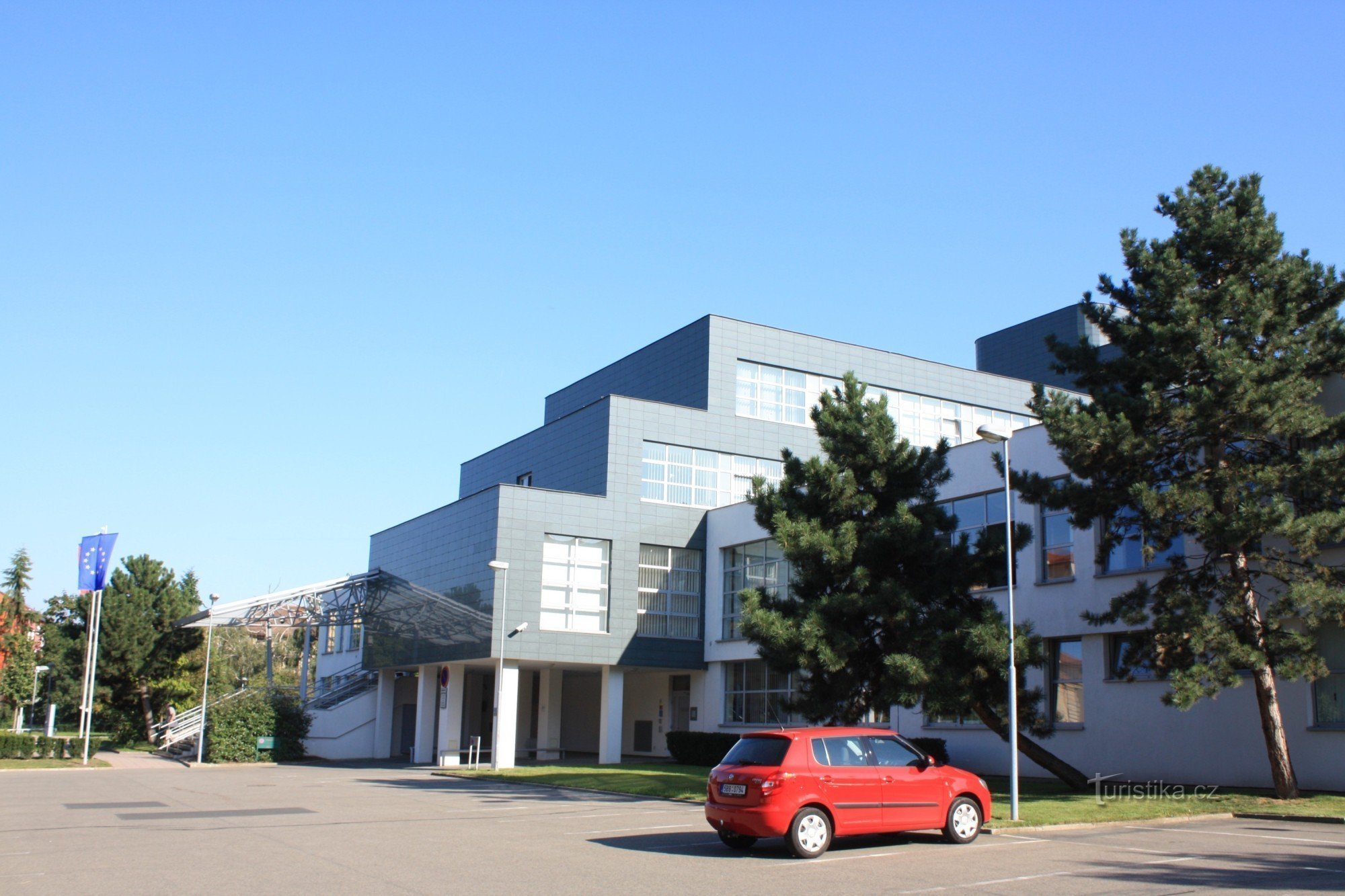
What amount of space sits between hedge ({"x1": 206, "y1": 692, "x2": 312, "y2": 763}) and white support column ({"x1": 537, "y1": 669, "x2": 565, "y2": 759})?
973 centimetres

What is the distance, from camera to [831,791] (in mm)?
14078

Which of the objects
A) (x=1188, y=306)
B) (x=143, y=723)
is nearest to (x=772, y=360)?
(x=1188, y=306)

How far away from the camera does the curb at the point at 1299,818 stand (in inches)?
685

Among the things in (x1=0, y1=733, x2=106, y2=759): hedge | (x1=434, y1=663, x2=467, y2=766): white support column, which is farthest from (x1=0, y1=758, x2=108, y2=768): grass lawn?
(x1=434, y1=663, x2=467, y2=766): white support column

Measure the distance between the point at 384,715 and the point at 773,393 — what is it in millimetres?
21859

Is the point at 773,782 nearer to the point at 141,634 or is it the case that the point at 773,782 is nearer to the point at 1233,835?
the point at 1233,835

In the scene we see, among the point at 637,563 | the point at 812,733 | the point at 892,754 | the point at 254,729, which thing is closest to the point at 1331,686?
the point at 892,754

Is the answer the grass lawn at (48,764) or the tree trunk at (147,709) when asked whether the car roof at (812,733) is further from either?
the tree trunk at (147,709)

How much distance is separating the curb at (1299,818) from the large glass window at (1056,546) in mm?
9559

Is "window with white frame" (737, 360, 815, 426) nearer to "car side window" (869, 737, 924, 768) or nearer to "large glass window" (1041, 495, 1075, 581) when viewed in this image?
"large glass window" (1041, 495, 1075, 581)

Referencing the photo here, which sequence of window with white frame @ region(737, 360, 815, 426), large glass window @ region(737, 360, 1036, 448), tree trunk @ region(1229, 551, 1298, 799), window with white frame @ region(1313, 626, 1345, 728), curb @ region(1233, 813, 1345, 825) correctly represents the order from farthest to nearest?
large glass window @ region(737, 360, 1036, 448)
window with white frame @ region(737, 360, 815, 426)
window with white frame @ region(1313, 626, 1345, 728)
tree trunk @ region(1229, 551, 1298, 799)
curb @ region(1233, 813, 1345, 825)

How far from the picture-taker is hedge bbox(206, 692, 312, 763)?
42844 mm

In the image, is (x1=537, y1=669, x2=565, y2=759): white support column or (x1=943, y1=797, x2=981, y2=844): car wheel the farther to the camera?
(x1=537, y1=669, x2=565, y2=759): white support column

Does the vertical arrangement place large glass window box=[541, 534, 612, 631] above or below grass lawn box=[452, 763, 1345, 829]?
above
